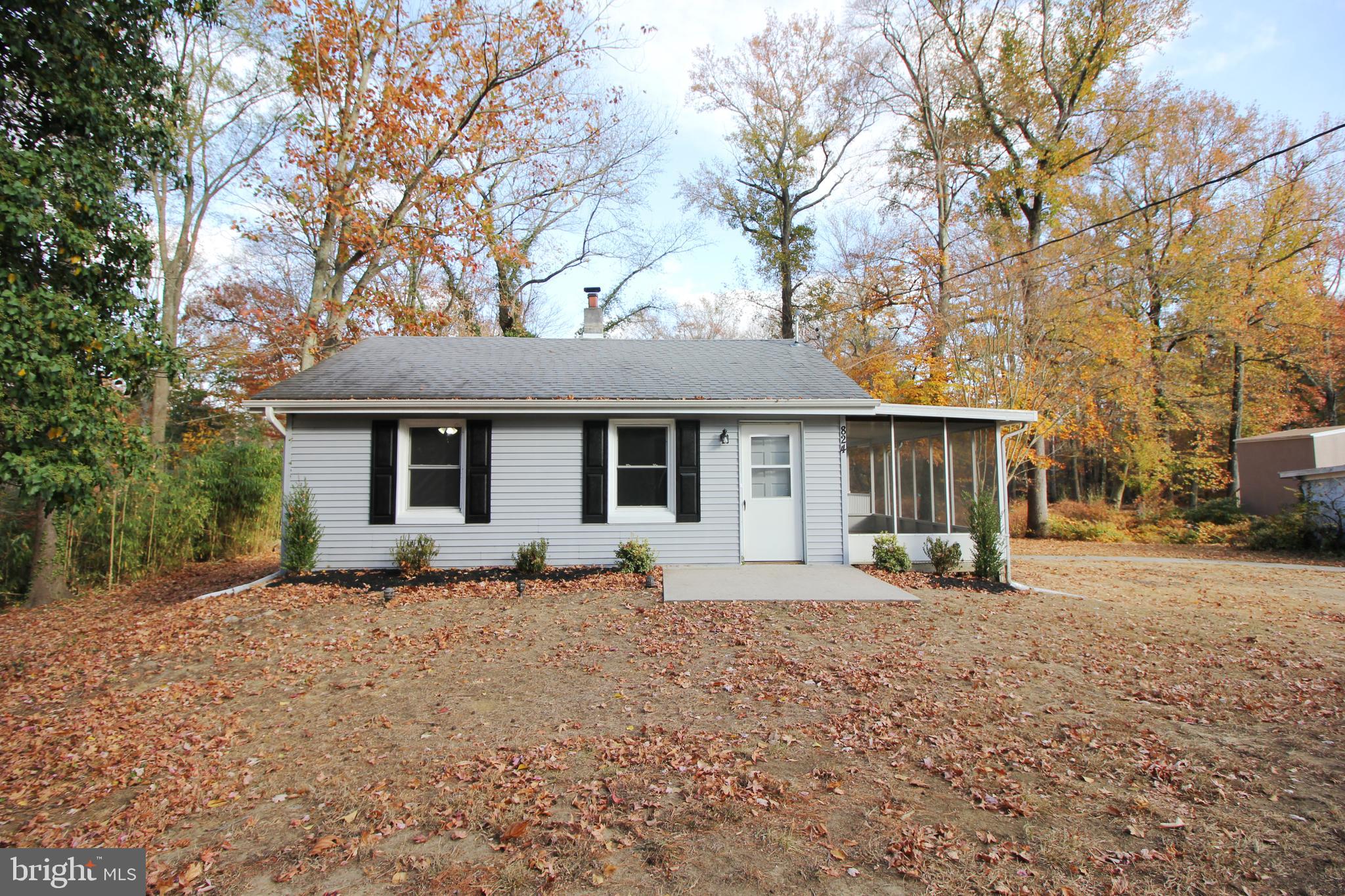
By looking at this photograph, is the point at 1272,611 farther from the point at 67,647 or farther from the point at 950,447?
the point at 67,647

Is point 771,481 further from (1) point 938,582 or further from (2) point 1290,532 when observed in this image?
(2) point 1290,532

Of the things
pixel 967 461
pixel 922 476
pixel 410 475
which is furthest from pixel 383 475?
pixel 967 461

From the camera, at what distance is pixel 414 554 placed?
345 inches

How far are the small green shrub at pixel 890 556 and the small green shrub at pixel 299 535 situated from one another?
7.89 m

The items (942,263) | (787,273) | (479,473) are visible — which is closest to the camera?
(479,473)

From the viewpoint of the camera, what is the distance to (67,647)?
20.3ft

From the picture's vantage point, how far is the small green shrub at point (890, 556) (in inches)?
372

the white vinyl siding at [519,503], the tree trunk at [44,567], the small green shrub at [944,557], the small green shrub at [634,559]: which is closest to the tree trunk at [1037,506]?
the small green shrub at [944,557]

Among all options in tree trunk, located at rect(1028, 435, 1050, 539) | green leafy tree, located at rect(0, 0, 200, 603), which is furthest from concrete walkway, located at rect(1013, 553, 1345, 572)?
green leafy tree, located at rect(0, 0, 200, 603)

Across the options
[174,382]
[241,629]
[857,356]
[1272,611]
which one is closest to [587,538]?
[241,629]

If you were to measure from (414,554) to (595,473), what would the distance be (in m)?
2.66

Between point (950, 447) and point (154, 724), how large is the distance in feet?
32.9

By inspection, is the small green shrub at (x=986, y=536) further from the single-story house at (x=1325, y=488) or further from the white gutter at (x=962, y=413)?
the single-story house at (x=1325, y=488)

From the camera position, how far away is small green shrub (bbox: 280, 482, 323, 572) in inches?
341
